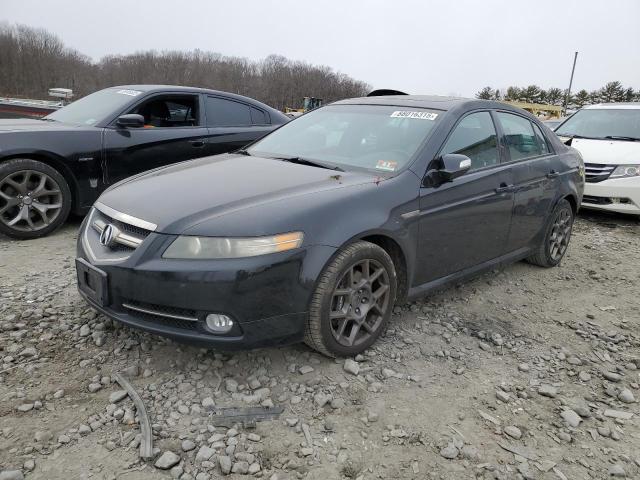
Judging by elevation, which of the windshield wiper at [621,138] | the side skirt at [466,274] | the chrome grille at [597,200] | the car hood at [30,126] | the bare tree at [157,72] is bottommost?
the side skirt at [466,274]

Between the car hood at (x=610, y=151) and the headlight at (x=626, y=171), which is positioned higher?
the car hood at (x=610, y=151)

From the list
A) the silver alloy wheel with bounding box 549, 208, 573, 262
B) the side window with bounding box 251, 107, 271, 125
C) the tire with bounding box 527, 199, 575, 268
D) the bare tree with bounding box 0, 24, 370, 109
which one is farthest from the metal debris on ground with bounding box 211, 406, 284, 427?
the bare tree with bounding box 0, 24, 370, 109

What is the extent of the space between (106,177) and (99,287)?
2828 millimetres

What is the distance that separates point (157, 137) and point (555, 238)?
4.18 meters

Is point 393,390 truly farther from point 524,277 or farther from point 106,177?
point 106,177

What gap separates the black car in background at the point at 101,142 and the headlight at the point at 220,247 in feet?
9.70


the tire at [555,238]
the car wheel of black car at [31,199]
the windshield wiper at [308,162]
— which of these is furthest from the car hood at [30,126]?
the tire at [555,238]

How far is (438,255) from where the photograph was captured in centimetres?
341

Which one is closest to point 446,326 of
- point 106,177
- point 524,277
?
point 524,277

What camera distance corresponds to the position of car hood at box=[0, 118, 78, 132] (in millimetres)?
4797

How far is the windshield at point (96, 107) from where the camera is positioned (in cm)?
539

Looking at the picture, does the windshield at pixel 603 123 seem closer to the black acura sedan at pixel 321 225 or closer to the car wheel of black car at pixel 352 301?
the black acura sedan at pixel 321 225

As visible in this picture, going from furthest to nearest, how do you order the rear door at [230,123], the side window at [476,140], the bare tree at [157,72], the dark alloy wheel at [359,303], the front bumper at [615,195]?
the bare tree at [157,72] → the front bumper at [615,195] → the rear door at [230,123] → the side window at [476,140] → the dark alloy wheel at [359,303]

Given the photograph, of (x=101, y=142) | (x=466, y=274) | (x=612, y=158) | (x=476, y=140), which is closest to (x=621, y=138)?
(x=612, y=158)
